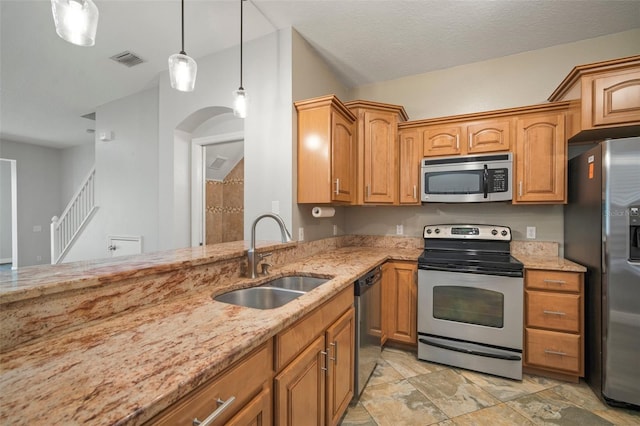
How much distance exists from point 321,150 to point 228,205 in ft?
7.16

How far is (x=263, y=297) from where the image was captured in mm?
1661

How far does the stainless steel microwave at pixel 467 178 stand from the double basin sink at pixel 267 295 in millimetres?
1612

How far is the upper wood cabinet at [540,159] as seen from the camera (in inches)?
94.2

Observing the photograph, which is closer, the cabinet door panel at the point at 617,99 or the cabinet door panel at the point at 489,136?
the cabinet door panel at the point at 617,99

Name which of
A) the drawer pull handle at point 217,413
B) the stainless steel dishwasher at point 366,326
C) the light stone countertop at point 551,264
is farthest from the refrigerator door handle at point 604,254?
the drawer pull handle at point 217,413

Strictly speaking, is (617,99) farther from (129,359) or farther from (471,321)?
(129,359)

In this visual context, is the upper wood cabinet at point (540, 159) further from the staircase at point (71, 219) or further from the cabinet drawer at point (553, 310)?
the staircase at point (71, 219)

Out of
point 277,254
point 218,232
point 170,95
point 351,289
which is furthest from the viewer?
point 218,232

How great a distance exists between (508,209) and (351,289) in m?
2.03

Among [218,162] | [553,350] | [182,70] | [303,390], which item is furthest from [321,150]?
[553,350]

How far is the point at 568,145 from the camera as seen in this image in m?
2.55

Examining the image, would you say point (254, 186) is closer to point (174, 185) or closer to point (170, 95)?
point (174, 185)

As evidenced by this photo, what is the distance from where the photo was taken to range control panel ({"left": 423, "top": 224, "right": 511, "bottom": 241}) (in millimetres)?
2705

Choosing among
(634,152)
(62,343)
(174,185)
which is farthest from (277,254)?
(634,152)
